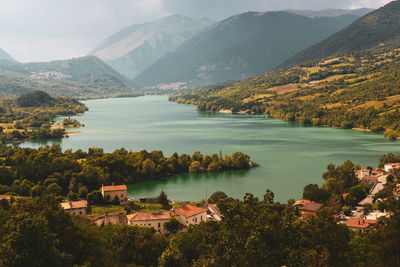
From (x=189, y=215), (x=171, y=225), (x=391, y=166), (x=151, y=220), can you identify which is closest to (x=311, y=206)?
(x=189, y=215)

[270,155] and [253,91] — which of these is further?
[253,91]

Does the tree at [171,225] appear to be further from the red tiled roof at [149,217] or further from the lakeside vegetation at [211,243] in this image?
the lakeside vegetation at [211,243]

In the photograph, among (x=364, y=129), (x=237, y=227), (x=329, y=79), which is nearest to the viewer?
(x=237, y=227)

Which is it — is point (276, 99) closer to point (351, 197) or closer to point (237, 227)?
point (351, 197)

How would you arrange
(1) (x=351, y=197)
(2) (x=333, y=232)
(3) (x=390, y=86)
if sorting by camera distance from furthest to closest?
(3) (x=390, y=86) < (1) (x=351, y=197) < (2) (x=333, y=232)

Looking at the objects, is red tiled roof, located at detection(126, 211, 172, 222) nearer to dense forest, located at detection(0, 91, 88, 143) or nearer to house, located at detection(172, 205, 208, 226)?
house, located at detection(172, 205, 208, 226)

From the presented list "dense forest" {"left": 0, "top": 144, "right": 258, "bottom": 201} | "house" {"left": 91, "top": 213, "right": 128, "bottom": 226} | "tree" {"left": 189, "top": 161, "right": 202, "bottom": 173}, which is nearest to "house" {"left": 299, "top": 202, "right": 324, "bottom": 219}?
"house" {"left": 91, "top": 213, "right": 128, "bottom": 226}

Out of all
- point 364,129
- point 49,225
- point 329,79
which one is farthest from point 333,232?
point 329,79

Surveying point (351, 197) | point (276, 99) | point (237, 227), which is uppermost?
point (276, 99)
